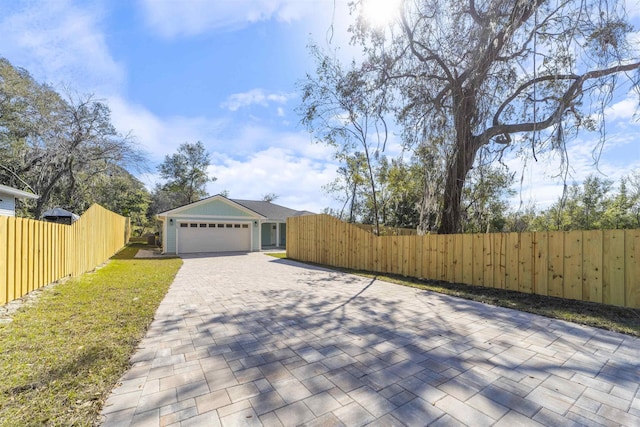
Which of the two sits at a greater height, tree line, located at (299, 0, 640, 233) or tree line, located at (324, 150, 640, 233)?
tree line, located at (299, 0, 640, 233)

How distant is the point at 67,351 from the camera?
278cm

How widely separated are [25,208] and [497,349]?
18.1 metres

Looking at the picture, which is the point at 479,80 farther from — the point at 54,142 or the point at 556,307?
the point at 54,142

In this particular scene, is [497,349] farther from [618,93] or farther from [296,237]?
[296,237]

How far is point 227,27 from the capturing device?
691 cm

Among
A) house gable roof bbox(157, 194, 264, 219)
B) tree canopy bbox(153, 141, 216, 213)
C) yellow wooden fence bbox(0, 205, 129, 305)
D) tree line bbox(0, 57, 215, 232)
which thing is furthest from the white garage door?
tree canopy bbox(153, 141, 216, 213)

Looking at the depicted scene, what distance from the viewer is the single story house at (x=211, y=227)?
14.9 m

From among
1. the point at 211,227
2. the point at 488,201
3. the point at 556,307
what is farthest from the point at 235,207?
the point at 556,307

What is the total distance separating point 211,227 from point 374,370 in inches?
586

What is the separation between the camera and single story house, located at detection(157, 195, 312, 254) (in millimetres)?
14852

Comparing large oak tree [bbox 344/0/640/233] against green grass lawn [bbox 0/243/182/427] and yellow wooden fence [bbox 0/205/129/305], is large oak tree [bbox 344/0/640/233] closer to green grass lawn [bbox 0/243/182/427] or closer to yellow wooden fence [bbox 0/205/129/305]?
green grass lawn [bbox 0/243/182/427]

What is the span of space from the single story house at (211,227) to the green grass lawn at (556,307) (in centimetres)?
1197

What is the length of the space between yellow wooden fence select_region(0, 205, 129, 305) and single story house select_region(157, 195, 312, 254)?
662 centimetres

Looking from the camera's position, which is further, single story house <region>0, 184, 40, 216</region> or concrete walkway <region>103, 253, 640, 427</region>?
single story house <region>0, 184, 40, 216</region>
